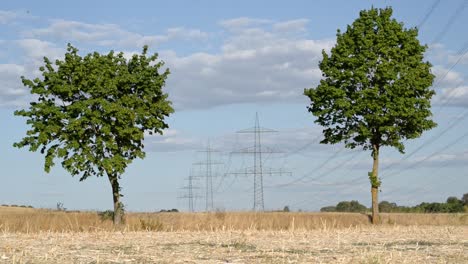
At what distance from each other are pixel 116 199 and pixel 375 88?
2108 centimetres

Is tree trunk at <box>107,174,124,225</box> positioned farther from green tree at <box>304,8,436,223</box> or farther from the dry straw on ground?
green tree at <box>304,8,436,223</box>

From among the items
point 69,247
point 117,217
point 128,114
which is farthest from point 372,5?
point 69,247

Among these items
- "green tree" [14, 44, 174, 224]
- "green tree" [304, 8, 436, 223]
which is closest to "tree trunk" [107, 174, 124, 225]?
"green tree" [14, 44, 174, 224]

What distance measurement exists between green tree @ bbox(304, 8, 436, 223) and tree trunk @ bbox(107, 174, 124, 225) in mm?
16680

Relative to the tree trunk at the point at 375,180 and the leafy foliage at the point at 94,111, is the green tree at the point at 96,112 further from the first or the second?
the tree trunk at the point at 375,180

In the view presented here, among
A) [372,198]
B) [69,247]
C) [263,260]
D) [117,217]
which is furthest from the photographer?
[372,198]

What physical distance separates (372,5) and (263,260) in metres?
45.4

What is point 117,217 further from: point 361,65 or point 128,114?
point 361,65

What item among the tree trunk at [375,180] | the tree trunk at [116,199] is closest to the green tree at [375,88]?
the tree trunk at [375,180]

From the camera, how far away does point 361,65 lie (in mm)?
56281

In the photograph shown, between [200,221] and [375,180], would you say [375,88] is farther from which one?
[200,221]

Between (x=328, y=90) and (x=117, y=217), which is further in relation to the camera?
(x=328, y=90)

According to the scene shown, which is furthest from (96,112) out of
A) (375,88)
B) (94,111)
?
(375,88)

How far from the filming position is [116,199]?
51438 mm
